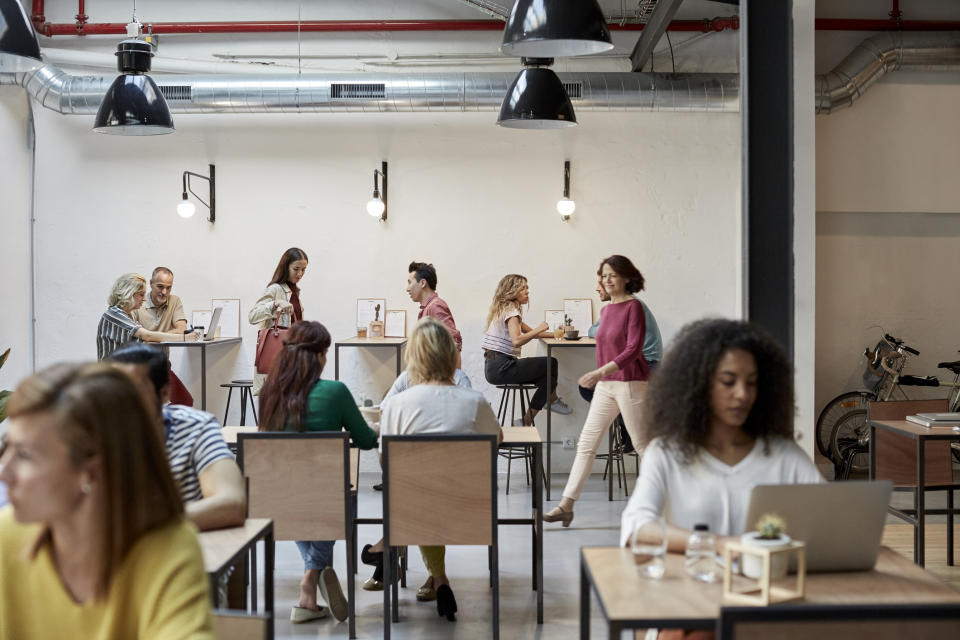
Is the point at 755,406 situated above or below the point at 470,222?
below

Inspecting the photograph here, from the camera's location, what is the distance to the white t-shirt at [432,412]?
4.12 metres

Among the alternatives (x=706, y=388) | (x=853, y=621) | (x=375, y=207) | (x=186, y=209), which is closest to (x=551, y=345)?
(x=375, y=207)

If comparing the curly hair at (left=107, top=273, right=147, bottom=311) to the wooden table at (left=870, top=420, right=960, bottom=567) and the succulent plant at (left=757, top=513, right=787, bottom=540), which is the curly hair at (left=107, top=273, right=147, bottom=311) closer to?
the wooden table at (left=870, top=420, right=960, bottom=567)

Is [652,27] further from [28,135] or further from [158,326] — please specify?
[28,135]

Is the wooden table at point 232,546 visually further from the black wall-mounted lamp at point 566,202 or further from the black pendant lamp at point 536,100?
the black wall-mounted lamp at point 566,202

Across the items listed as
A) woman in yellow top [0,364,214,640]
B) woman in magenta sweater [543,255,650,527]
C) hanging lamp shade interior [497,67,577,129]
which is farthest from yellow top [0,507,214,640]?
Answer: hanging lamp shade interior [497,67,577,129]

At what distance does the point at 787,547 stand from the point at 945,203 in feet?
22.7

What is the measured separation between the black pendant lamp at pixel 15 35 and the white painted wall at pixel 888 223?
6.15 m

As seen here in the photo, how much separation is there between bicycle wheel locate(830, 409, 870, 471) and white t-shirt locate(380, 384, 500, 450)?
180 inches

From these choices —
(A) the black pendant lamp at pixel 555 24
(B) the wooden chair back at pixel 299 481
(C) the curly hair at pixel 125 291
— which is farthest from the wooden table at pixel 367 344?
(A) the black pendant lamp at pixel 555 24

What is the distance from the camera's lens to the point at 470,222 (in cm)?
806

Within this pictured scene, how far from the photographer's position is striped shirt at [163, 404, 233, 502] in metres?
2.72

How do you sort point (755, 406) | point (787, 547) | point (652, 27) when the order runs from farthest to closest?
1. point (652, 27)
2. point (755, 406)
3. point (787, 547)

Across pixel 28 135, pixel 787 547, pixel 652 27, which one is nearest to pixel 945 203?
pixel 652 27
